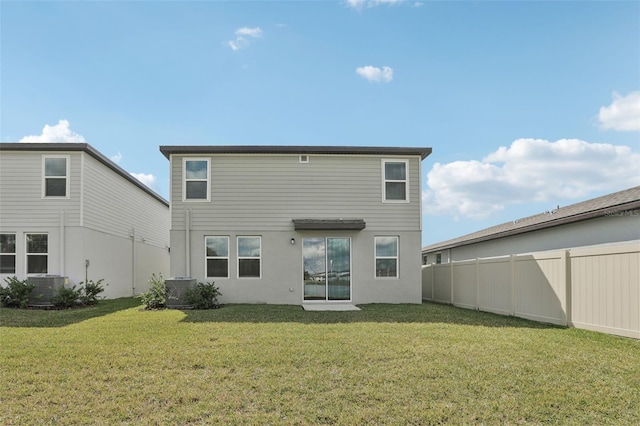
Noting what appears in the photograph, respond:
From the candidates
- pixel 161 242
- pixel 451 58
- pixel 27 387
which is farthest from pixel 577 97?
pixel 161 242

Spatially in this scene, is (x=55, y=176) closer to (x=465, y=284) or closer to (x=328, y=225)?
(x=328, y=225)

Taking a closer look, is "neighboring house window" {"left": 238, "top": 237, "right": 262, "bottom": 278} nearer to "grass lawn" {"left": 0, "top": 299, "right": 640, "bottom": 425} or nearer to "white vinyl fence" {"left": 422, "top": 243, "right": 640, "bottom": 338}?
"grass lawn" {"left": 0, "top": 299, "right": 640, "bottom": 425}

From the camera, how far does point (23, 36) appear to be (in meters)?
11.8

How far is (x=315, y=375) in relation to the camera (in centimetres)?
522

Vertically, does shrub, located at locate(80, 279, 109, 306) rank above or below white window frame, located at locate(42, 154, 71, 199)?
below

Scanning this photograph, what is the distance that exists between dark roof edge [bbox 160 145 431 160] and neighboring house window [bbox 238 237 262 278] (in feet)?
9.55

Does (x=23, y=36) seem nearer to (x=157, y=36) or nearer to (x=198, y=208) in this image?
(x=157, y=36)

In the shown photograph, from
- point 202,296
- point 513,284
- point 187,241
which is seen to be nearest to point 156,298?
point 202,296

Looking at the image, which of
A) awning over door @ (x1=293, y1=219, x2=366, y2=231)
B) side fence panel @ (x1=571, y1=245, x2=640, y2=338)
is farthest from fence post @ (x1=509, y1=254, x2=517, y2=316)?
awning over door @ (x1=293, y1=219, x2=366, y2=231)

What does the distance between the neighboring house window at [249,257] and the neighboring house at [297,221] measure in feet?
0.11

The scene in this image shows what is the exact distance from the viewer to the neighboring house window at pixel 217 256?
1335 cm

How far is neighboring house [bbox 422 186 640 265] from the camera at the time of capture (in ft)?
31.6

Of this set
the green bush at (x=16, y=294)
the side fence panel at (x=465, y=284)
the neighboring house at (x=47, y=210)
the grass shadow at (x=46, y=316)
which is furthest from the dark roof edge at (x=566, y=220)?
the green bush at (x=16, y=294)

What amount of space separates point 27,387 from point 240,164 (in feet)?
31.3
